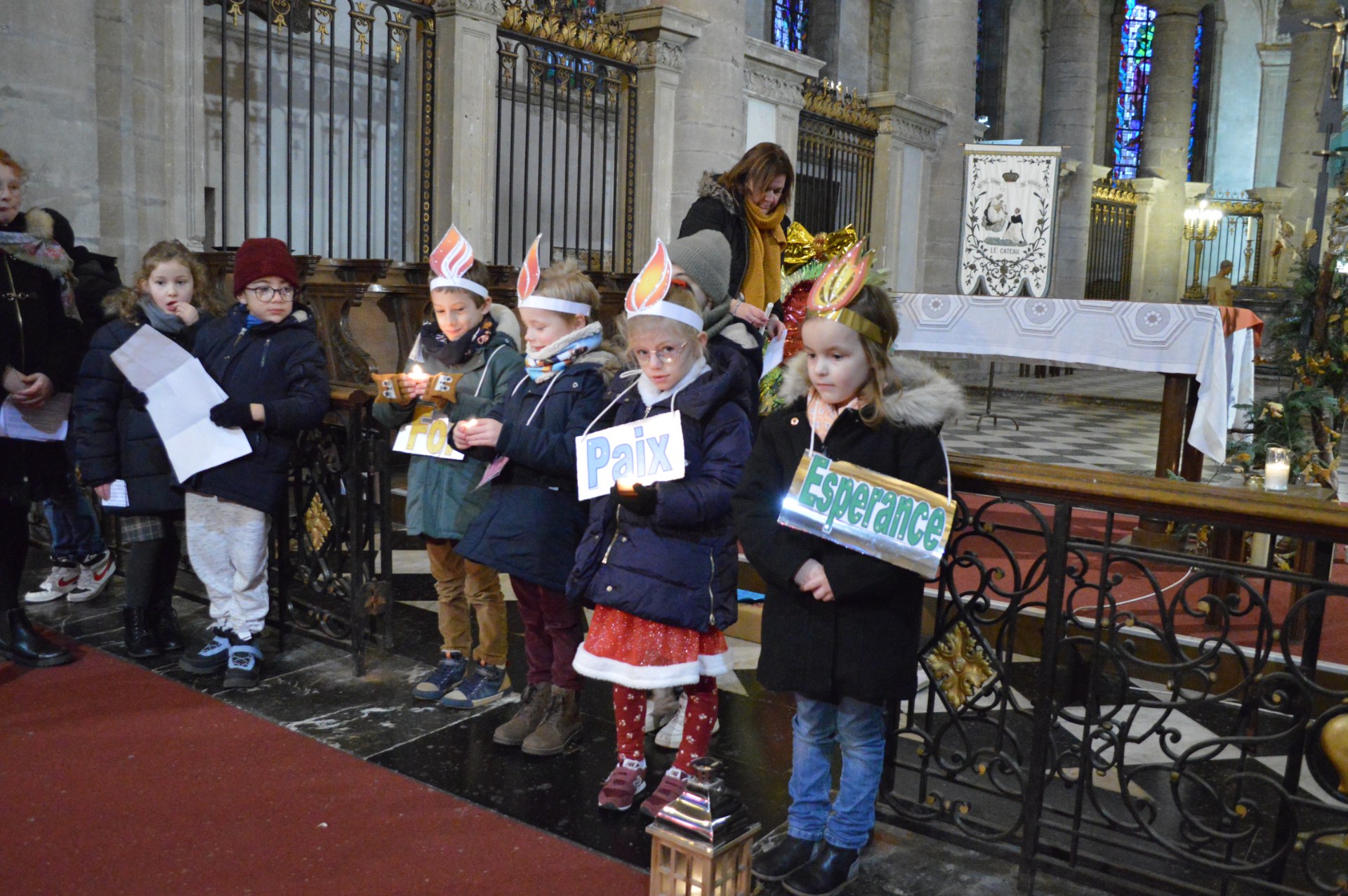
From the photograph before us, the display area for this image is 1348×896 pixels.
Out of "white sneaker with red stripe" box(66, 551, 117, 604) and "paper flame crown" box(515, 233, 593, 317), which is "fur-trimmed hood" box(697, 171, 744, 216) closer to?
"paper flame crown" box(515, 233, 593, 317)

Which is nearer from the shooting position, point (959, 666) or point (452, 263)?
point (959, 666)

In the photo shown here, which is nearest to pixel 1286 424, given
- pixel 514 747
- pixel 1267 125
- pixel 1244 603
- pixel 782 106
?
pixel 1244 603

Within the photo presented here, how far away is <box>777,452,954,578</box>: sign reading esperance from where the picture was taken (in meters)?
2.20

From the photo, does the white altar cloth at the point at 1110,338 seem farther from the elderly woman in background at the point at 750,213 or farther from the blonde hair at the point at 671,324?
the blonde hair at the point at 671,324

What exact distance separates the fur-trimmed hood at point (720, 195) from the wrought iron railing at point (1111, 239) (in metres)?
Result: 18.2

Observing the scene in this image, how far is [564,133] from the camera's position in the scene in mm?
10906

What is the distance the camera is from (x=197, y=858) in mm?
2438

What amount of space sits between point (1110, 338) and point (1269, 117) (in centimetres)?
2166

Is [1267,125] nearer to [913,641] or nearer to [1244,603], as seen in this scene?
[1244,603]

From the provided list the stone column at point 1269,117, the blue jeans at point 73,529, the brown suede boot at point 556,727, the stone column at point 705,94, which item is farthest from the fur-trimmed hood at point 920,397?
the stone column at point 1269,117

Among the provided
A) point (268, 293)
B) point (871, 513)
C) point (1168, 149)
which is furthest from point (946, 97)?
point (871, 513)

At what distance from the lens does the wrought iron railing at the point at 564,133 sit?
8711mm

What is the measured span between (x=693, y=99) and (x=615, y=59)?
789 mm

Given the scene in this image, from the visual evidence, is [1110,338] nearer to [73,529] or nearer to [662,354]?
[662,354]
